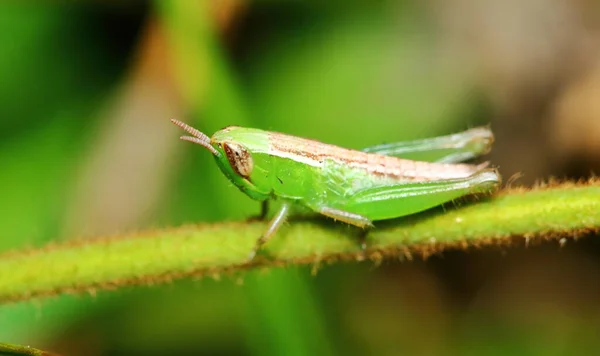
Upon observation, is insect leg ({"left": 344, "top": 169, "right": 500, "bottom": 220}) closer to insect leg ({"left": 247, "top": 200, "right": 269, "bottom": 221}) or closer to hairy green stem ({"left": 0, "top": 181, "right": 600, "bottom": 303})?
hairy green stem ({"left": 0, "top": 181, "right": 600, "bottom": 303})

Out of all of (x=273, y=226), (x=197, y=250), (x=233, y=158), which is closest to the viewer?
(x=197, y=250)

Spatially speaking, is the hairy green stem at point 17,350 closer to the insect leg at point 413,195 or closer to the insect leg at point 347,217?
the insect leg at point 347,217

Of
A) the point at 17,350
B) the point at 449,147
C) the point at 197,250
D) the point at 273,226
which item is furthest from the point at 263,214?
the point at 17,350

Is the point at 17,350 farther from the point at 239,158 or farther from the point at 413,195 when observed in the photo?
the point at 413,195

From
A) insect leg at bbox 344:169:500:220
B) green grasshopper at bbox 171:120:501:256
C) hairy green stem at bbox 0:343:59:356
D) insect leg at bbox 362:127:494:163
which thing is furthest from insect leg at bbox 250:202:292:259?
hairy green stem at bbox 0:343:59:356

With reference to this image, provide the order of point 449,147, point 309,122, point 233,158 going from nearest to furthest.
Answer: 1. point 233,158
2. point 449,147
3. point 309,122

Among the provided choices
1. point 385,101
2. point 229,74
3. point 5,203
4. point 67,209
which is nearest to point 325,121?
point 385,101

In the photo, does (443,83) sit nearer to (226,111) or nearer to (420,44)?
(420,44)
